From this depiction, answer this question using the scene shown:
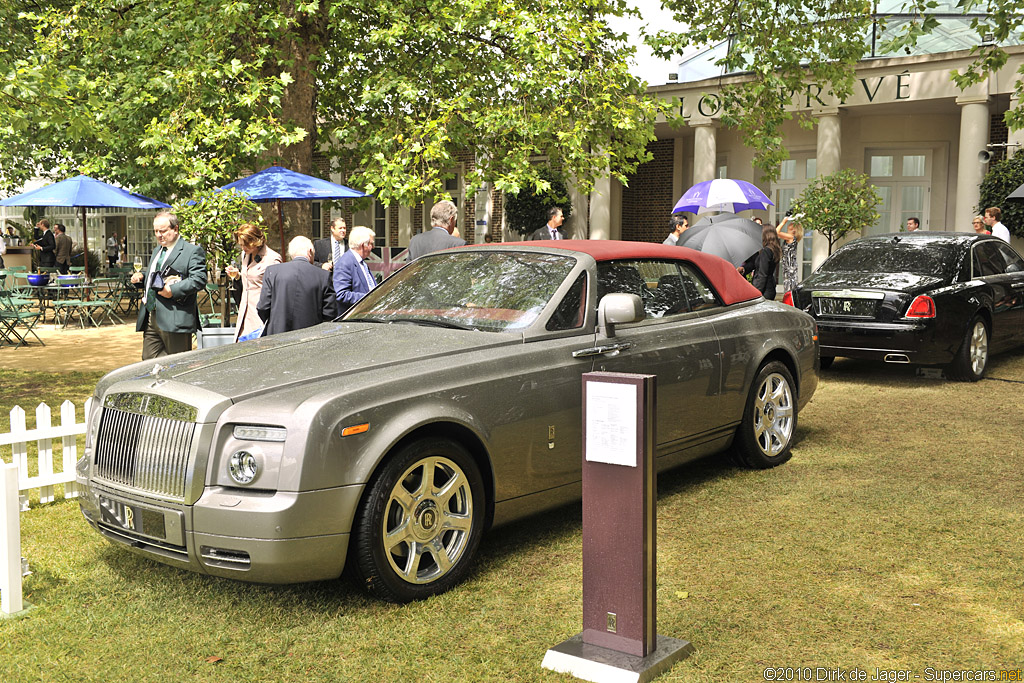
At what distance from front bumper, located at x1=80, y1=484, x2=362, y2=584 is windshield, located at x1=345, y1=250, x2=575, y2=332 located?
1.48m

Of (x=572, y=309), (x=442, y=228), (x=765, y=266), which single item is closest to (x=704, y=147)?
(x=765, y=266)

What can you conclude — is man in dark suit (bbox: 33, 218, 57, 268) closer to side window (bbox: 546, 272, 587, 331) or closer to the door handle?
side window (bbox: 546, 272, 587, 331)

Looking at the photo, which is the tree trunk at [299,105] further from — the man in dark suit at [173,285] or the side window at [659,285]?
the side window at [659,285]

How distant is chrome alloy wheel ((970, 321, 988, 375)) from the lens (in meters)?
11.2

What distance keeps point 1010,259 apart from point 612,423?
10.3m

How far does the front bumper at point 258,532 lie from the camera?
4.17m

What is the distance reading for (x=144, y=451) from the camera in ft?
14.8

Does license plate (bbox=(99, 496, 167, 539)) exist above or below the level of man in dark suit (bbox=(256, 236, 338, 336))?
below

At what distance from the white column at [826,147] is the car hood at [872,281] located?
41.4 ft

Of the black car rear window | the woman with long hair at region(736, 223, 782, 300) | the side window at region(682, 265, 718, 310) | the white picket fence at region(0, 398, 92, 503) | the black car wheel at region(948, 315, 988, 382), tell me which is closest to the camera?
the white picket fence at region(0, 398, 92, 503)

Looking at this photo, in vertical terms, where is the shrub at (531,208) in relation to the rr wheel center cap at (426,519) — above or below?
above

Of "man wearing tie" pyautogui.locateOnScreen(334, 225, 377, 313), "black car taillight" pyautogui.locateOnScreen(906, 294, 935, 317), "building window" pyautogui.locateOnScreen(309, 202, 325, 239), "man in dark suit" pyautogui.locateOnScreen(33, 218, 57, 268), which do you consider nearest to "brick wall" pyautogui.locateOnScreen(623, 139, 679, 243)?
"building window" pyautogui.locateOnScreen(309, 202, 325, 239)


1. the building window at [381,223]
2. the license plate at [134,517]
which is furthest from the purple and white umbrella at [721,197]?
the building window at [381,223]

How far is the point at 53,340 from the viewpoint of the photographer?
1600 cm
